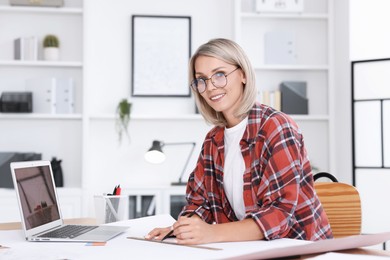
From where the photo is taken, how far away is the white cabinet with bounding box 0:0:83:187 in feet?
13.2

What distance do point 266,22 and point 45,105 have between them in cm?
191

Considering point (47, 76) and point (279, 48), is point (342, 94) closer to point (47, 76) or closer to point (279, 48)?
point (279, 48)

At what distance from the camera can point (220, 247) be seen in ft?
4.32

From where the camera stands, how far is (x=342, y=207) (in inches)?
70.9

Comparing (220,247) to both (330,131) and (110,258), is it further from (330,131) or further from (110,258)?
(330,131)

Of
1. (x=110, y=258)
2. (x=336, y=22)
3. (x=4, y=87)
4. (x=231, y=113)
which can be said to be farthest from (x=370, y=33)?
(x=110, y=258)

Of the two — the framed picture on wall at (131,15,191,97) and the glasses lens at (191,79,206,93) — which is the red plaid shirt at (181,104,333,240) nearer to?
the glasses lens at (191,79,206,93)

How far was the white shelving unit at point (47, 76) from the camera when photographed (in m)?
4.02

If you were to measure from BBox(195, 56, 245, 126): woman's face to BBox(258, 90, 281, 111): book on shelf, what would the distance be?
2249 millimetres

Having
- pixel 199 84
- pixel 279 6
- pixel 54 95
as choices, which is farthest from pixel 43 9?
pixel 199 84

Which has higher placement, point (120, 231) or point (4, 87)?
point (4, 87)

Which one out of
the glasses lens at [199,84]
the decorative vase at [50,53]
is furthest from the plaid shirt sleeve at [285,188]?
the decorative vase at [50,53]

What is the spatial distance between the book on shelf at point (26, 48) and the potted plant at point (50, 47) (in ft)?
0.24

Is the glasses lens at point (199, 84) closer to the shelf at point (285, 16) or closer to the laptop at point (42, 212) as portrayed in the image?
the laptop at point (42, 212)
